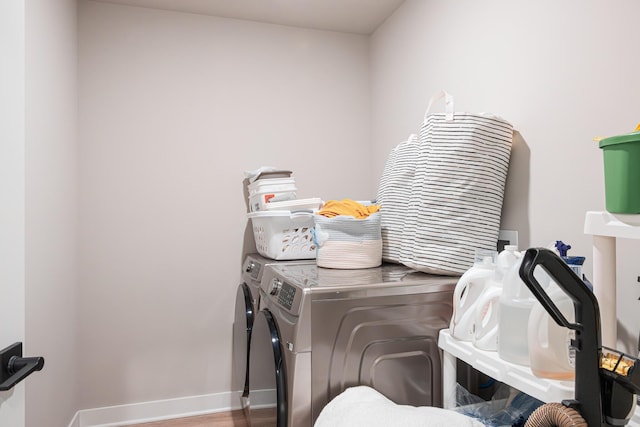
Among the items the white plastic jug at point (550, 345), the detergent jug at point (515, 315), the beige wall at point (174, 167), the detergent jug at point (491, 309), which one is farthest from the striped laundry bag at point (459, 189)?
the beige wall at point (174, 167)

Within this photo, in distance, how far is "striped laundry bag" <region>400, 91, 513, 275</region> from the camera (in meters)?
1.48

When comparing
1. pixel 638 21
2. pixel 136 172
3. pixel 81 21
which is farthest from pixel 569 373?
pixel 81 21

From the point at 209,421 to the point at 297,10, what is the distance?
251cm

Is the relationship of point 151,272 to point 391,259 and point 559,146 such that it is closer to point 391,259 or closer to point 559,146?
point 391,259

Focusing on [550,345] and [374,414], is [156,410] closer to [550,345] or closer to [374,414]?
[374,414]

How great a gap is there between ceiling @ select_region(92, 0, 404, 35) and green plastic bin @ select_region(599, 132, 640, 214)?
1.94 m

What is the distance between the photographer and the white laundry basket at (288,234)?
2129mm

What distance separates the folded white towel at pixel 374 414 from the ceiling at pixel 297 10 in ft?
6.99

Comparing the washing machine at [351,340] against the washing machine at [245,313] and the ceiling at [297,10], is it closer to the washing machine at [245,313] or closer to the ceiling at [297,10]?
the washing machine at [245,313]

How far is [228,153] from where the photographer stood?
265 centimetres

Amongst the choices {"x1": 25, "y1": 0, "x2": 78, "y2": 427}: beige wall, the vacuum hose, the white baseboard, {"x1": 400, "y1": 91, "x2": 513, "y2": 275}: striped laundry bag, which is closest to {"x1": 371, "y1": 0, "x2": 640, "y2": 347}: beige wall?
{"x1": 400, "y1": 91, "x2": 513, "y2": 275}: striped laundry bag

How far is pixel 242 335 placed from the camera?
2.32 meters

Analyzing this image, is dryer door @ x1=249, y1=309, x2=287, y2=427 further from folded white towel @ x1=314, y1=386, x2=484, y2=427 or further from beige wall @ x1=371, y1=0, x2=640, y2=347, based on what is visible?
beige wall @ x1=371, y1=0, x2=640, y2=347

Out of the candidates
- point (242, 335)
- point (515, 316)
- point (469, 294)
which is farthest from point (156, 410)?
point (515, 316)
